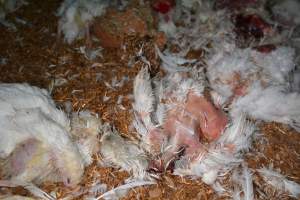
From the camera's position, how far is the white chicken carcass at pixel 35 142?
2.10 metres

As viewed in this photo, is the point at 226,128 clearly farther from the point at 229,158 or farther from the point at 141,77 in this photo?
the point at 141,77

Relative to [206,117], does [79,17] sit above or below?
above

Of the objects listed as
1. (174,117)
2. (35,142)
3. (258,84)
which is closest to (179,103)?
(174,117)

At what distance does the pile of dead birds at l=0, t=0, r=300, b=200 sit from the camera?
7.13 ft

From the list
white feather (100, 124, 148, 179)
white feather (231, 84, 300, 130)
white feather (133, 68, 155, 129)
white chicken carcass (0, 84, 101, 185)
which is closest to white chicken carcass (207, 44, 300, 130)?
white feather (231, 84, 300, 130)

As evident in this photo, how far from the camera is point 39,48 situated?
2973 millimetres

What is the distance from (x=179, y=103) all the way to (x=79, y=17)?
114 centimetres

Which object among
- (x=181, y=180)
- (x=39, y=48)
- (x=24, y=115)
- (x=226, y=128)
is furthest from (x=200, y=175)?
(x=39, y=48)

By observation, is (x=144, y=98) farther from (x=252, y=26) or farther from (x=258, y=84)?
(x=252, y=26)

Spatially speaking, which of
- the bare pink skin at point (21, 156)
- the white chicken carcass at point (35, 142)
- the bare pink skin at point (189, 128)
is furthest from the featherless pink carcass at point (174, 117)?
the bare pink skin at point (21, 156)

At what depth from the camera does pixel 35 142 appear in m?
2.13

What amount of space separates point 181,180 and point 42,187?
32.9 inches

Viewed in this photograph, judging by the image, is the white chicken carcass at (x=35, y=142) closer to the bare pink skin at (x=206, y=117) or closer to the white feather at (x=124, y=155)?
the white feather at (x=124, y=155)

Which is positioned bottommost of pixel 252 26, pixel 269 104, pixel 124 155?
pixel 124 155
